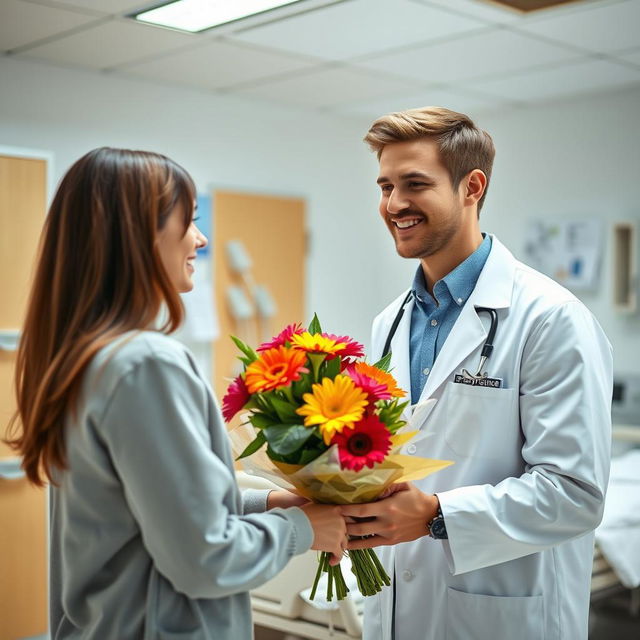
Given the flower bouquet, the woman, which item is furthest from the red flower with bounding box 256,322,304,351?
the woman

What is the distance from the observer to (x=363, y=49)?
3400mm

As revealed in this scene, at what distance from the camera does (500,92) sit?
13.7ft

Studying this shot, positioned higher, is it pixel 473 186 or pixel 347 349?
pixel 473 186

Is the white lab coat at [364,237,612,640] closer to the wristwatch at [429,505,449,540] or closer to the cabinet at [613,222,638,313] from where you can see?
the wristwatch at [429,505,449,540]

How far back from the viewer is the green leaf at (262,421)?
137 cm

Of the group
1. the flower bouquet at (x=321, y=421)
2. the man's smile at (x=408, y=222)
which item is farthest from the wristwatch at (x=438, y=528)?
the man's smile at (x=408, y=222)

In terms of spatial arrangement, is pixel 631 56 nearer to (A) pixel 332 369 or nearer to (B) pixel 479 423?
(B) pixel 479 423

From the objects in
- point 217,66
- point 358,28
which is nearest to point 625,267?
point 358,28

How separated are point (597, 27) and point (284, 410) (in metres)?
2.34

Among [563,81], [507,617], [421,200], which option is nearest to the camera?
[507,617]

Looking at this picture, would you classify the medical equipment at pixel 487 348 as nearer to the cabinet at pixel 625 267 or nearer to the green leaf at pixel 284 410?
the green leaf at pixel 284 410

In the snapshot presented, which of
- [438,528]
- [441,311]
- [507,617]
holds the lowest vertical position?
[507,617]

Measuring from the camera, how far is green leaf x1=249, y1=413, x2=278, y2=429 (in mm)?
1370

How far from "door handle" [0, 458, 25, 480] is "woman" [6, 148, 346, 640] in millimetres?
1869
